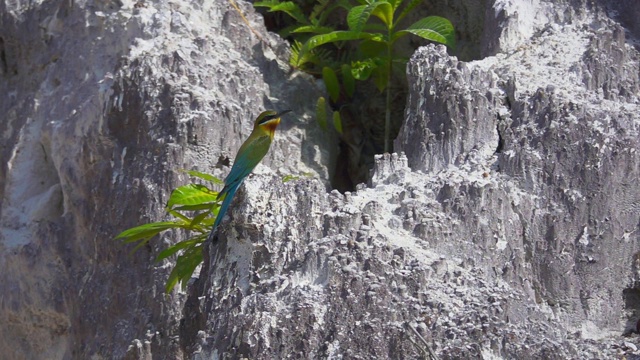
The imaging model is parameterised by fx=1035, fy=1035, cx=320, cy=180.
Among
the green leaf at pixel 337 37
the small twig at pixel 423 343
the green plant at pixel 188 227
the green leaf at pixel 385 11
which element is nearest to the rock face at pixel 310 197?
the small twig at pixel 423 343

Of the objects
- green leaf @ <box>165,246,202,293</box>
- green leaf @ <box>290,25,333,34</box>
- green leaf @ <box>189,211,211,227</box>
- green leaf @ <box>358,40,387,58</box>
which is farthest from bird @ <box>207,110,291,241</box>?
green leaf @ <box>290,25,333,34</box>

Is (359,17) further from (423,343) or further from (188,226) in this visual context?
(423,343)

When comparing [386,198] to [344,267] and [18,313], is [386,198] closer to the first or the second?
[344,267]

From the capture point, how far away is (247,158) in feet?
13.0

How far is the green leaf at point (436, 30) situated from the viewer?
4.75 m

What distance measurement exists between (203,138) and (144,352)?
98 cm

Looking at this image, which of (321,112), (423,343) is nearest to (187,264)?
(423,343)

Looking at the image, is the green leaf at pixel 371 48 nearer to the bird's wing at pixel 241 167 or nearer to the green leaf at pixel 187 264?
the bird's wing at pixel 241 167

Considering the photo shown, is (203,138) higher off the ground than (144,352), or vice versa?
(203,138)

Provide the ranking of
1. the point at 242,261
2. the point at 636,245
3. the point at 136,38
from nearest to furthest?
the point at 242,261, the point at 636,245, the point at 136,38

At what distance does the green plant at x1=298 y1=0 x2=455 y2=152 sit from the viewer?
479 centimetres

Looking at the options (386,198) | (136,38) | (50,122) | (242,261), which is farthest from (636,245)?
(50,122)

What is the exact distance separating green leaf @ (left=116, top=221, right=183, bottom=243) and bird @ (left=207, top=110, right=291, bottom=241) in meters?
0.28

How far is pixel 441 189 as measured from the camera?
387cm
